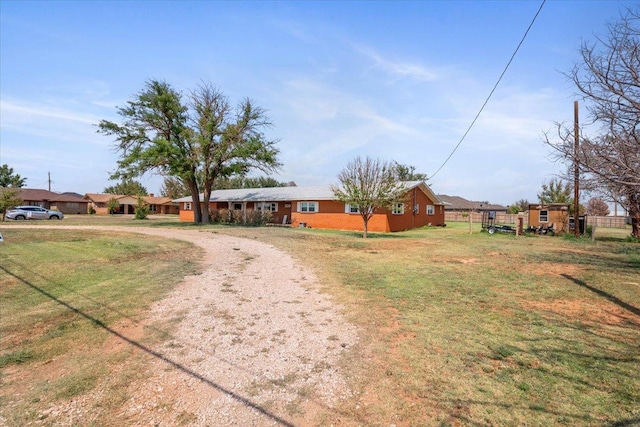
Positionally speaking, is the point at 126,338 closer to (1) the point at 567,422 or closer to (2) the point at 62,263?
(1) the point at 567,422

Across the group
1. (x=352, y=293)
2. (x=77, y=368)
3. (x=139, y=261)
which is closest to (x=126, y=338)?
(x=77, y=368)

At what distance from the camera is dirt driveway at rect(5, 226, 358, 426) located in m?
3.07

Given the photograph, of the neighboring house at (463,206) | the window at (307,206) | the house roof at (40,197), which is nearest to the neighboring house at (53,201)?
the house roof at (40,197)

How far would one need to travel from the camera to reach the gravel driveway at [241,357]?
309cm

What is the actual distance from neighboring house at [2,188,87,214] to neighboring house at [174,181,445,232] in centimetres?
3171

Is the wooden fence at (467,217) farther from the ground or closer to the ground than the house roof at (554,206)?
closer to the ground

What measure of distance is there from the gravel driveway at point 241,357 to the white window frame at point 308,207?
2103 cm

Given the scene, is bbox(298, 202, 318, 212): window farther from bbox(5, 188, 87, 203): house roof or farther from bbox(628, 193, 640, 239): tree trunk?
bbox(5, 188, 87, 203): house roof

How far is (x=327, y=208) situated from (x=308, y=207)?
2108 mm

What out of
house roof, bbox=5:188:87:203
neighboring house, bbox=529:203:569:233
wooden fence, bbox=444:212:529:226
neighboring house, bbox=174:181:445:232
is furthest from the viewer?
house roof, bbox=5:188:87:203

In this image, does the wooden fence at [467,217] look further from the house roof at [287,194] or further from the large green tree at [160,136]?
the large green tree at [160,136]

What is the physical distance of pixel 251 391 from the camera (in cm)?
342

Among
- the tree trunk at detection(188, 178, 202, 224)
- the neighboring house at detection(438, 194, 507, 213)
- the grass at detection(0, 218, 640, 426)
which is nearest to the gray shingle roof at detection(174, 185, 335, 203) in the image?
the tree trunk at detection(188, 178, 202, 224)

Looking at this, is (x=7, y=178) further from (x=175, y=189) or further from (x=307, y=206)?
(x=307, y=206)
